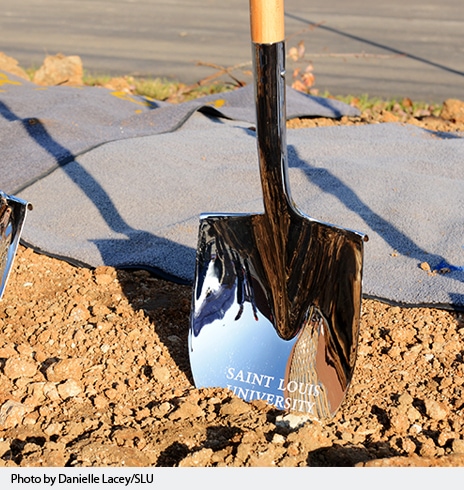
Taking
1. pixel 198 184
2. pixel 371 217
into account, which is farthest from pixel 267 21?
pixel 198 184

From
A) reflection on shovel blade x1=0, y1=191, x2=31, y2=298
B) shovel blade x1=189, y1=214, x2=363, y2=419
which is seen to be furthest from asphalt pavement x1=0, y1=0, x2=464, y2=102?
shovel blade x1=189, y1=214, x2=363, y2=419

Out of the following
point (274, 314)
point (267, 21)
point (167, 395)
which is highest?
point (267, 21)

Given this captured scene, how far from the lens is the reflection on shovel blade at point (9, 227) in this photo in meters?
2.30

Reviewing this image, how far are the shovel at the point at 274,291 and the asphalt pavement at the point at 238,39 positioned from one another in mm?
3104

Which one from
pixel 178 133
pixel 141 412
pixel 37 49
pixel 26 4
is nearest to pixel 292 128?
pixel 178 133

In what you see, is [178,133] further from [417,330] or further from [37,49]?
[37,49]

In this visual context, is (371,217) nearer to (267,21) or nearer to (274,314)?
(274,314)

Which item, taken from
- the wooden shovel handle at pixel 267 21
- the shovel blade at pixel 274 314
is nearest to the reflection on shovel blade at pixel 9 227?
the shovel blade at pixel 274 314

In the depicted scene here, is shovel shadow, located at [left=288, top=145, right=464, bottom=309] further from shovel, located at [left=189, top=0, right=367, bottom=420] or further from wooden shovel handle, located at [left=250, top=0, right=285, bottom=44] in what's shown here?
wooden shovel handle, located at [left=250, top=0, right=285, bottom=44]

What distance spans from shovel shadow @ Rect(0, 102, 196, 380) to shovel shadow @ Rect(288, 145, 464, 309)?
660 millimetres

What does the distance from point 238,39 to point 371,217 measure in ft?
16.9

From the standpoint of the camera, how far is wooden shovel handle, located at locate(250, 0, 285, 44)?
6.35ft

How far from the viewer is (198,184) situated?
320 cm

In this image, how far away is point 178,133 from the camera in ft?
12.0
